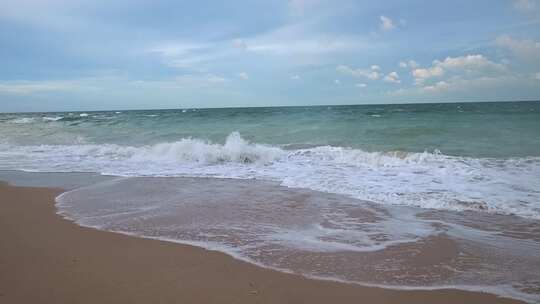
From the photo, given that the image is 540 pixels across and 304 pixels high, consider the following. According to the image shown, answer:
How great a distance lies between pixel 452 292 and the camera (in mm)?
2949

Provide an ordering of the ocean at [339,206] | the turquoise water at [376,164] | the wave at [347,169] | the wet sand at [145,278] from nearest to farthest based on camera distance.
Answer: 1. the wet sand at [145,278]
2. the ocean at [339,206]
3. the wave at [347,169]
4. the turquoise water at [376,164]

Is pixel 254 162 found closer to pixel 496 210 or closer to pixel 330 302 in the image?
pixel 496 210

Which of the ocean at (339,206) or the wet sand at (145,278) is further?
the ocean at (339,206)

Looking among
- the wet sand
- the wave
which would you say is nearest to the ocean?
the wave

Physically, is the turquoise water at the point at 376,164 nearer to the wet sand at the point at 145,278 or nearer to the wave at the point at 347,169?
the wave at the point at 347,169

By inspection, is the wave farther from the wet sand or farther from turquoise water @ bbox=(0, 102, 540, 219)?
the wet sand

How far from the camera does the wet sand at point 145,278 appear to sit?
2.83m

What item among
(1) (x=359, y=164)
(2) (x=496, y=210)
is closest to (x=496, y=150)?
(1) (x=359, y=164)

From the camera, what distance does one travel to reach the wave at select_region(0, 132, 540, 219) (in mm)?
6148

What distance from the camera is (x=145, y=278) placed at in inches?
123

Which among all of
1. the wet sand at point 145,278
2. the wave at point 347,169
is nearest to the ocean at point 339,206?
the wave at point 347,169

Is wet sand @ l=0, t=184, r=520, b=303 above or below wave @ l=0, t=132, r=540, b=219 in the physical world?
below

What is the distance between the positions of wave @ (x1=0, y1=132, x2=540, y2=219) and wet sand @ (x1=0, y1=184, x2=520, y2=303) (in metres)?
2.77

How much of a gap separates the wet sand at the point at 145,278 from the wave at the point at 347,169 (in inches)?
109
